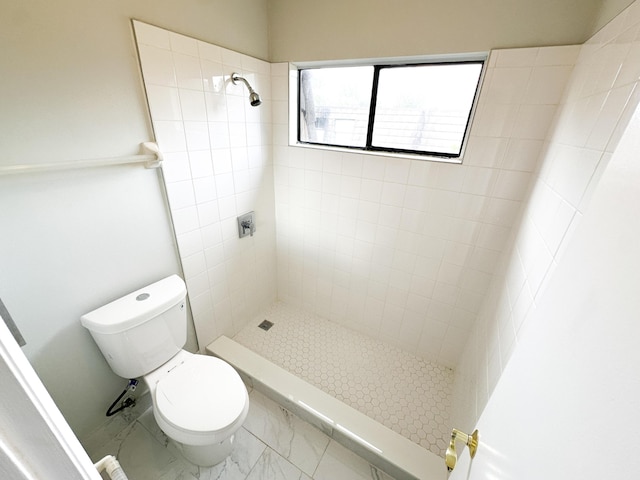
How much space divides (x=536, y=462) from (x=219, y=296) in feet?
5.65

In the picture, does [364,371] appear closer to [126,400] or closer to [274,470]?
[274,470]

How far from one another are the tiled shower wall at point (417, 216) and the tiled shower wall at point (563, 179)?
0.11 meters

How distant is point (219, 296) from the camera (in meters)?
1.79

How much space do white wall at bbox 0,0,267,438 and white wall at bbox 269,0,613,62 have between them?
0.37m

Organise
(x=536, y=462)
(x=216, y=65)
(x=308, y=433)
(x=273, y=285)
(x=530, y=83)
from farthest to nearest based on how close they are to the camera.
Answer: (x=273, y=285) → (x=308, y=433) → (x=216, y=65) → (x=530, y=83) → (x=536, y=462)

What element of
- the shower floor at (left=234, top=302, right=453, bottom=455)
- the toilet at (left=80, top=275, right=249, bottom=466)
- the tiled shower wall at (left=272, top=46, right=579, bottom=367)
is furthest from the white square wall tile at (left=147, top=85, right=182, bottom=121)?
the shower floor at (left=234, top=302, right=453, bottom=455)

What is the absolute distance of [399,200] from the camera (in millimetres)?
1576

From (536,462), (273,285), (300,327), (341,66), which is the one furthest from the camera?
(273,285)

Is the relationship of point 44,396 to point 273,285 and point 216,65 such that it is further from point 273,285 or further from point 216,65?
point 273,285

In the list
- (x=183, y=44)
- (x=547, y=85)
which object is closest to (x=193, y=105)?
(x=183, y=44)

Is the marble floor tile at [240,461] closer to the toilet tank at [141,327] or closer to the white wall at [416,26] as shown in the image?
the toilet tank at [141,327]

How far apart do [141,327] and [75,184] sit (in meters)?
0.64

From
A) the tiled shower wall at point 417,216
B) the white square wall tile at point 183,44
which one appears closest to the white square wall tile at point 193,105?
the white square wall tile at point 183,44

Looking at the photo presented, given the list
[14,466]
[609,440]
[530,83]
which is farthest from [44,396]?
[530,83]
